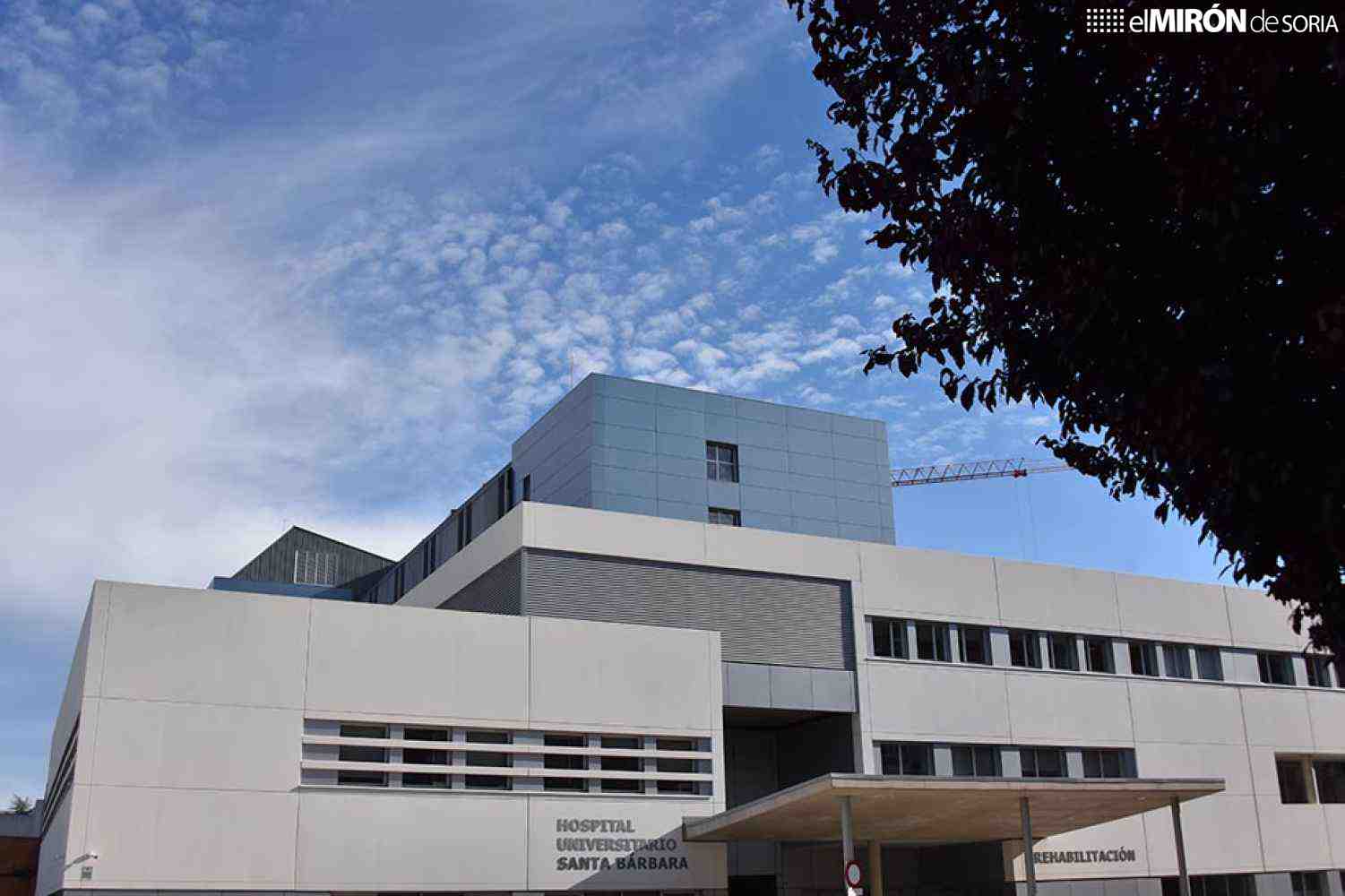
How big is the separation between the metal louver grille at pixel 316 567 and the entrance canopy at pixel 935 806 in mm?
41246

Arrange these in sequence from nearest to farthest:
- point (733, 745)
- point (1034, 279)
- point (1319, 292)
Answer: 1. point (1319, 292)
2. point (1034, 279)
3. point (733, 745)

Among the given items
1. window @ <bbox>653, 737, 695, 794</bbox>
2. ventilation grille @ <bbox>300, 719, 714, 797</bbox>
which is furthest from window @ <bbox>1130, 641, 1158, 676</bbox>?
window @ <bbox>653, 737, 695, 794</bbox>

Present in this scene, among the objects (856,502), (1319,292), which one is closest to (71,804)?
(1319,292)

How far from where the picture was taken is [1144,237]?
33.8ft

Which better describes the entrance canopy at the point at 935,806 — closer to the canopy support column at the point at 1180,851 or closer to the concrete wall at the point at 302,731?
the canopy support column at the point at 1180,851

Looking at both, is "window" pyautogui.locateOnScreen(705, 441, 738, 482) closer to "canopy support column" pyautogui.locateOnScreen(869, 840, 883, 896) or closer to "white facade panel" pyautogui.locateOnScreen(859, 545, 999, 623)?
"white facade panel" pyautogui.locateOnScreen(859, 545, 999, 623)

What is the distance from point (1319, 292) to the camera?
901cm

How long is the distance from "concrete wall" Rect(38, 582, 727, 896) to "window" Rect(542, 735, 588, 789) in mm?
353

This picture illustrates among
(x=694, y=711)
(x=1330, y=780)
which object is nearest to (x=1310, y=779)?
(x=1330, y=780)

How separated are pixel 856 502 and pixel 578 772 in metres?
23.1

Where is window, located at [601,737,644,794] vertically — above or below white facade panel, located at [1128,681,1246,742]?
below

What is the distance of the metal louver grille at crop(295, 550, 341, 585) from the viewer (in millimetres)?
68562

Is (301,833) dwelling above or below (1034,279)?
below

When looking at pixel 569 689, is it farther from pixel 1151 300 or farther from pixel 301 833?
pixel 1151 300
